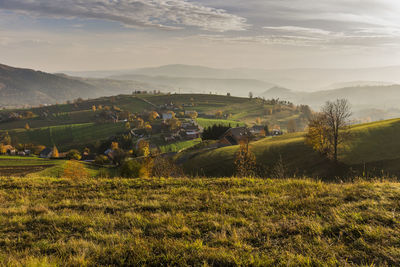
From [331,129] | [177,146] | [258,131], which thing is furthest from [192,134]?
[331,129]

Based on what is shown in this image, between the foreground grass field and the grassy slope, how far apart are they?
74.5 ft

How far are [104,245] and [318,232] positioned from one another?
558 cm

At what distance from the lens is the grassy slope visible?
3609 centimetres

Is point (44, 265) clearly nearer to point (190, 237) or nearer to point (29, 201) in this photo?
point (190, 237)

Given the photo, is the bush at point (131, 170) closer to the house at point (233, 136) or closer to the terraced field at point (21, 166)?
the terraced field at point (21, 166)

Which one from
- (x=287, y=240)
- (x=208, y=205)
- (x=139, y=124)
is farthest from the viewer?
(x=139, y=124)

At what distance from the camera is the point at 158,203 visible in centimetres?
869

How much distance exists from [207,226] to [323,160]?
41.9 metres

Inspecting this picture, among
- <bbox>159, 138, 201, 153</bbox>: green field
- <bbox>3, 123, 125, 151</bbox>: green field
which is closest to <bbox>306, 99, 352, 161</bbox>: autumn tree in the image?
<bbox>159, 138, 201, 153</bbox>: green field

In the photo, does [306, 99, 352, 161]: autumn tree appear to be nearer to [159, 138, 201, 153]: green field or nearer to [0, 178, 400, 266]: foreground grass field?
[0, 178, 400, 266]: foreground grass field

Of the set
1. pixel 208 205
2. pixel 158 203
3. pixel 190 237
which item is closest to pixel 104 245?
pixel 190 237

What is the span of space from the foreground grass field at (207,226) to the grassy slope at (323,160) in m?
22.7

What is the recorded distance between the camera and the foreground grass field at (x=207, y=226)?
496 cm

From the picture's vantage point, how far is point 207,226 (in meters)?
6.65
